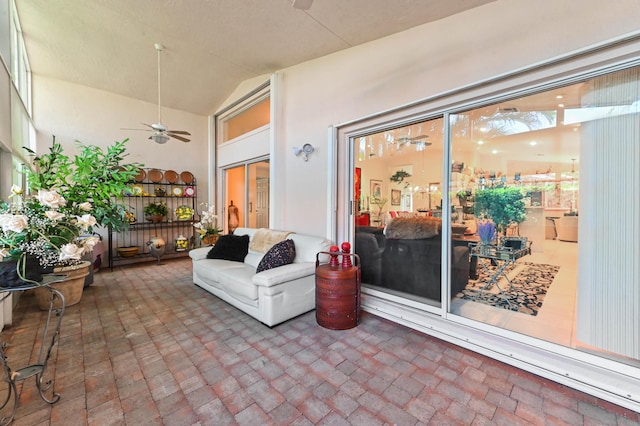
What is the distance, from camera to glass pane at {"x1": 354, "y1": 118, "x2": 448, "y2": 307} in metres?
2.80

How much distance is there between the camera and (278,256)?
306cm

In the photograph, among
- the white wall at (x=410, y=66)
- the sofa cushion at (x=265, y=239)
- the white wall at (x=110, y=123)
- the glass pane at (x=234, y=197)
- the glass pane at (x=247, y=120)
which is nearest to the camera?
the white wall at (x=410, y=66)

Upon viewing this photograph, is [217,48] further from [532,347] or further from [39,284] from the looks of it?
[532,347]

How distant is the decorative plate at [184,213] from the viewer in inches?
243

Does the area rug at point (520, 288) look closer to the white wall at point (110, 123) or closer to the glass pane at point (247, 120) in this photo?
the glass pane at point (247, 120)

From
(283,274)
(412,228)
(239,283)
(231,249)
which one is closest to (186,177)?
(231,249)

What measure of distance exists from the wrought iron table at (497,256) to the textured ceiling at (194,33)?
2.33 meters

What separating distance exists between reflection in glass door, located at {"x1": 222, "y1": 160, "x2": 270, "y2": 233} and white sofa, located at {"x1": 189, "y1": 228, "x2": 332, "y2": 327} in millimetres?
1883

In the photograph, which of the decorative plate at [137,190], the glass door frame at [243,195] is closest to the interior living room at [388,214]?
the decorative plate at [137,190]

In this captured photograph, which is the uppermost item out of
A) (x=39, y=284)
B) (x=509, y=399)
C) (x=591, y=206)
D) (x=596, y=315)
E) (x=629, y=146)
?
(x=629, y=146)

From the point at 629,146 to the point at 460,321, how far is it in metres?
1.80

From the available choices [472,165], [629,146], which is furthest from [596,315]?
[472,165]

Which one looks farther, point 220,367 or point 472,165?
point 472,165

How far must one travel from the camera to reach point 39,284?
4.97 feet
